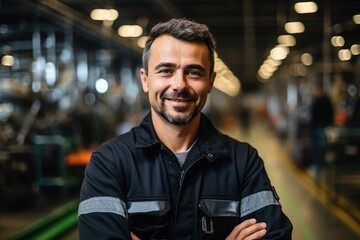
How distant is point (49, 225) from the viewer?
18.7ft

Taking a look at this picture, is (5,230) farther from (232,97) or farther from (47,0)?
(232,97)

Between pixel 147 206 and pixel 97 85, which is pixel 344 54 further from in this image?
pixel 147 206

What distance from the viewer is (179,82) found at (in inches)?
64.8

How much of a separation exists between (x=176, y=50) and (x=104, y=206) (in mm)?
553

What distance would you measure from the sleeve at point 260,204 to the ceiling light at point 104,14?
619 cm

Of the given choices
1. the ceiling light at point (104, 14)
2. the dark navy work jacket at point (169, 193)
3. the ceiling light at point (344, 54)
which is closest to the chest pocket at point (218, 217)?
the dark navy work jacket at point (169, 193)

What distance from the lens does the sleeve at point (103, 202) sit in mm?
1605

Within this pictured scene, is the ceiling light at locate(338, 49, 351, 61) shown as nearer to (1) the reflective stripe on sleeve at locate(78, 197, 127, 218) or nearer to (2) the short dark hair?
(2) the short dark hair

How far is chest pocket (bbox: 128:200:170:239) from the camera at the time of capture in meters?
1.63

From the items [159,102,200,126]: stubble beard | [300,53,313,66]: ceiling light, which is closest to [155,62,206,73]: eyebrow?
[159,102,200,126]: stubble beard

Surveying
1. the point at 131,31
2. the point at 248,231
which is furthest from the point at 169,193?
the point at 131,31

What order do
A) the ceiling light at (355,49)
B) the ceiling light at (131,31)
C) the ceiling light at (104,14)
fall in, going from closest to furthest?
the ceiling light at (355,49) → the ceiling light at (104,14) → the ceiling light at (131,31)

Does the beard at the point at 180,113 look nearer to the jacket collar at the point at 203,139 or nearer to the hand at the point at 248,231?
the jacket collar at the point at 203,139

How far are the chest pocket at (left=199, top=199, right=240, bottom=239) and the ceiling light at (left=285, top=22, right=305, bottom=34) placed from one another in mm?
8595
